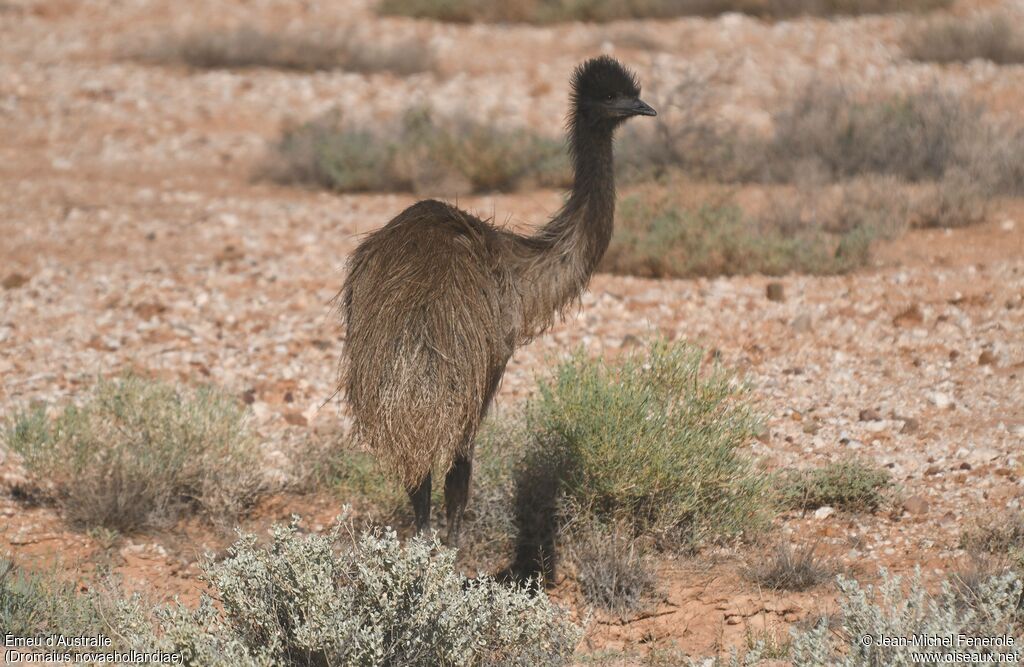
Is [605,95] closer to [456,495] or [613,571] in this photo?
[456,495]

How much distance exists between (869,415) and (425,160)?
6.36 metres

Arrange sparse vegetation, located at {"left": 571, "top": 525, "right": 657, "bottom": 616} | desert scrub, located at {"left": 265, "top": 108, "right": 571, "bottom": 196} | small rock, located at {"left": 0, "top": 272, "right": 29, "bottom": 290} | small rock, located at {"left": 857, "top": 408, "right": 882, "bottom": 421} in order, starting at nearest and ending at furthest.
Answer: sparse vegetation, located at {"left": 571, "top": 525, "right": 657, "bottom": 616} → small rock, located at {"left": 857, "top": 408, "right": 882, "bottom": 421} → small rock, located at {"left": 0, "top": 272, "right": 29, "bottom": 290} → desert scrub, located at {"left": 265, "top": 108, "right": 571, "bottom": 196}

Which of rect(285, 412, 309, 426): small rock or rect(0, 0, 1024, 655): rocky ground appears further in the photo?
rect(285, 412, 309, 426): small rock

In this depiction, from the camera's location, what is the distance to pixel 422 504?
18.3ft

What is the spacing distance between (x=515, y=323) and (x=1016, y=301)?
182 inches

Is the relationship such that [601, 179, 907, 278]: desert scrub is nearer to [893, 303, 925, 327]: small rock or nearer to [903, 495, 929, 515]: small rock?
[893, 303, 925, 327]: small rock

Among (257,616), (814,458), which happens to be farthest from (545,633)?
(814,458)

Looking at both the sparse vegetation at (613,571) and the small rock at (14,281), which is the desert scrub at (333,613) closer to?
the sparse vegetation at (613,571)

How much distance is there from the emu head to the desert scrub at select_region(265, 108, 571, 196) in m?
6.00

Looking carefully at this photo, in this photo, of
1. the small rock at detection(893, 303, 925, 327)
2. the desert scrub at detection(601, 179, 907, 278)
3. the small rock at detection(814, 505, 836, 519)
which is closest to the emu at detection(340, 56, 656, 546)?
the small rock at detection(814, 505, 836, 519)

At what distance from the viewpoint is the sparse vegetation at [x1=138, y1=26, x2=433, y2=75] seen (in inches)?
698

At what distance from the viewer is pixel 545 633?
5.25m

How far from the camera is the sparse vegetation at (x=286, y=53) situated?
Answer: 17734 millimetres

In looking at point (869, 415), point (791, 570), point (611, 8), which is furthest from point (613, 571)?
point (611, 8)
